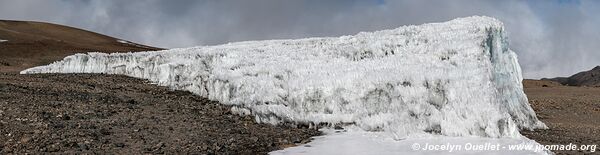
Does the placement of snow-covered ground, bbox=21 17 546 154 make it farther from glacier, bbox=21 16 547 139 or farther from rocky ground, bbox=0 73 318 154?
rocky ground, bbox=0 73 318 154

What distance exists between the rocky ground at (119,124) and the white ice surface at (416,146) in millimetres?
1013

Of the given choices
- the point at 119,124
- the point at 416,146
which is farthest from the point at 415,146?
the point at 119,124

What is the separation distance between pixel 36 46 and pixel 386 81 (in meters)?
39.1

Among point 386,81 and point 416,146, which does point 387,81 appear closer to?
point 386,81

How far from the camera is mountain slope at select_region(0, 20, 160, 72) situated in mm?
41562

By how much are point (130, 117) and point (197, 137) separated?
2.99 metres

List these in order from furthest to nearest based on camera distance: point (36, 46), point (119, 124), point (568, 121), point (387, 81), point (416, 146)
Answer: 1. point (36, 46)
2. point (568, 121)
3. point (387, 81)
4. point (119, 124)
5. point (416, 146)

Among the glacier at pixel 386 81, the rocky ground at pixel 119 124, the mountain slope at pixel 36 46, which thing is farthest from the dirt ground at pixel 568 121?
the mountain slope at pixel 36 46

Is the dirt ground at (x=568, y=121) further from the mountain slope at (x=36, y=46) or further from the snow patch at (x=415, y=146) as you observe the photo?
the mountain slope at (x=36, y=46)

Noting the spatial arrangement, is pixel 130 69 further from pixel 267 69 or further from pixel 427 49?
pixel 427 49

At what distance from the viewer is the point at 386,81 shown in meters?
17.4

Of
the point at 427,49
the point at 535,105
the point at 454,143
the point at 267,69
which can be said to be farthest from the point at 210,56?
the point at 535,105

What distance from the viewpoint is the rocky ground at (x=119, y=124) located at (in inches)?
543

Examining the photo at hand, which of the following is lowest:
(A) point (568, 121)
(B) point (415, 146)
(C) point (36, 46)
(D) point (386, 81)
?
(B) point (415, 146)
